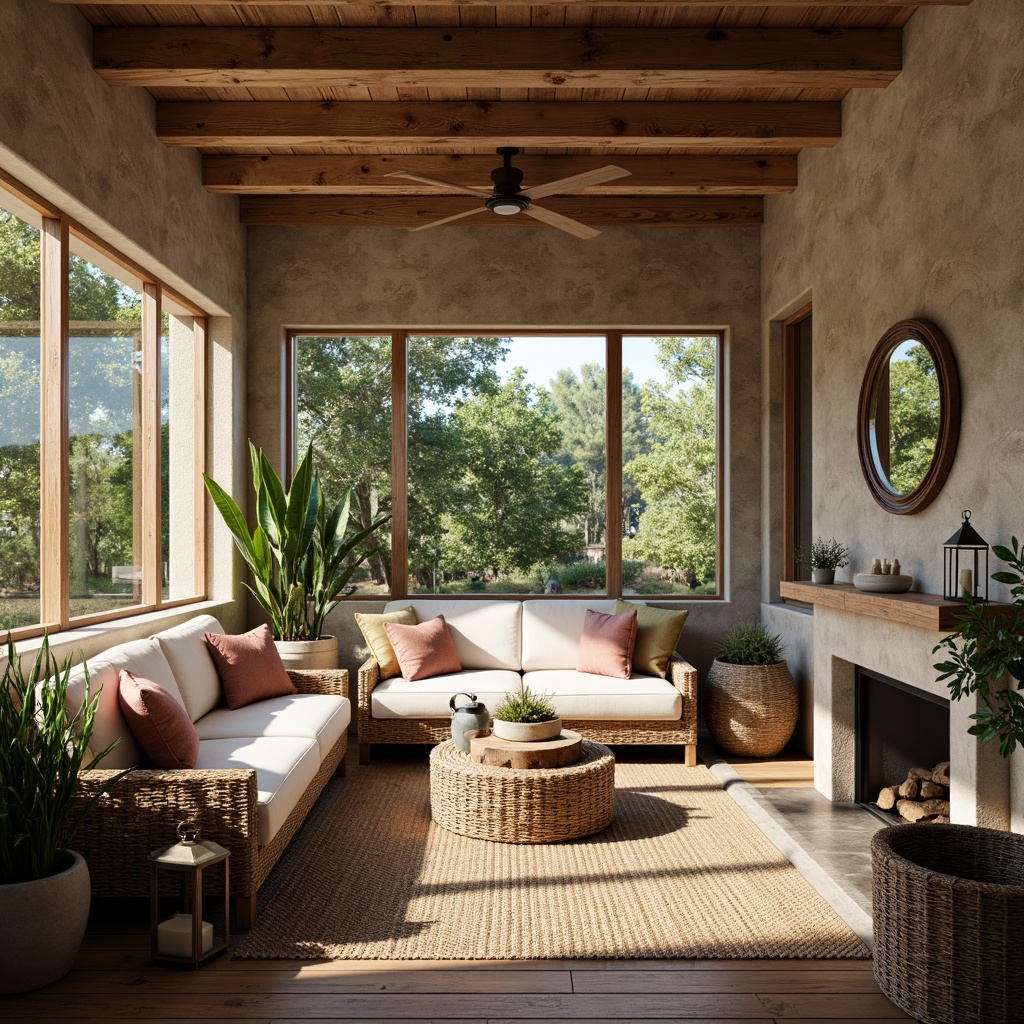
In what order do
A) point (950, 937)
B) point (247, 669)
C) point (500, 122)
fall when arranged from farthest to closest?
point (500, 122) < point (247, 669) < point (950, 937)

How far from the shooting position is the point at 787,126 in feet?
15.4

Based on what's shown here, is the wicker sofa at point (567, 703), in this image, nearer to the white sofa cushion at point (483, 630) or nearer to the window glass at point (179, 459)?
the white sofa cushion at point (483, 630)

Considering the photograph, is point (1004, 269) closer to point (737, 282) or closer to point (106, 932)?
point (737, 282)

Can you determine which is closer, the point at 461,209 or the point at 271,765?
the point at 271,765

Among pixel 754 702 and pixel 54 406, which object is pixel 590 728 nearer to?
pixel 754 702

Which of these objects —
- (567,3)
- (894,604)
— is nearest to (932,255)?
(894,604)

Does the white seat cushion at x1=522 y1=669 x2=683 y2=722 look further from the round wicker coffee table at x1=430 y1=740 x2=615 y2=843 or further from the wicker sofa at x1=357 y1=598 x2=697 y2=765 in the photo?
the round wicker coffee table at x1=430 y1=740 x2=615 y2=843

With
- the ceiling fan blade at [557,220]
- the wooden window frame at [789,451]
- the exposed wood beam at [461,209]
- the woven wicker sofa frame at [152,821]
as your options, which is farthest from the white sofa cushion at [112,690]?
the wooden window frame at [789,451]

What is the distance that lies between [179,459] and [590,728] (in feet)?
9.67

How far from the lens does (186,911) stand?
286 centimetres

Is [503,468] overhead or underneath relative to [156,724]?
overhead

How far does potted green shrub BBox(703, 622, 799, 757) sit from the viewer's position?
17.3 feet

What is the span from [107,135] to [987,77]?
3543 millimetres

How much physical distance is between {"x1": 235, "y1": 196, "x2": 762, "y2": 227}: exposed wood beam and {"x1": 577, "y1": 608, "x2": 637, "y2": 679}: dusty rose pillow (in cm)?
263
